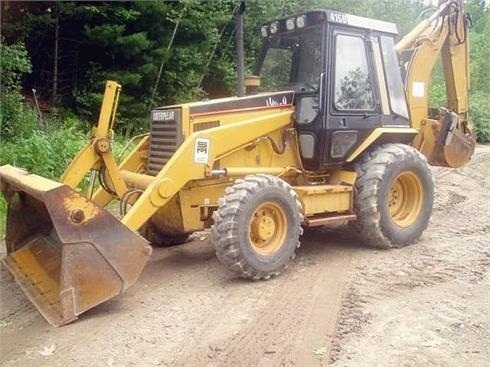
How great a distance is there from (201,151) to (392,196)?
2.59 m

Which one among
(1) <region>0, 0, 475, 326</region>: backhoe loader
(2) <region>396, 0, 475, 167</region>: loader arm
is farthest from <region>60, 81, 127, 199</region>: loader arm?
(2) <region>396, 0, 475, 167</region>: loader arm

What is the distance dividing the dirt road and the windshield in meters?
1.91

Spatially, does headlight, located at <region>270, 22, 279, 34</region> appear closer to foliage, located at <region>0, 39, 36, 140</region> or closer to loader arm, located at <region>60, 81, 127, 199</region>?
loader arm, located at <region>60, 81, 127, 199</region>

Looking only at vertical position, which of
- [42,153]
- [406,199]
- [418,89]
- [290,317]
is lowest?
[290,317]

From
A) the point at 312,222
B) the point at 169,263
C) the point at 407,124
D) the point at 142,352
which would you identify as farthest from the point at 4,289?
the point at 407,124

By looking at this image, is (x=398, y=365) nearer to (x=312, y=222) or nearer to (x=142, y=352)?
(x=142, y=352)

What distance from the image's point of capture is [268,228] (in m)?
5.67

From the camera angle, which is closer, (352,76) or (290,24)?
(352,76)

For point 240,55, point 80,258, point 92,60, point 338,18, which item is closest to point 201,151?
point 80,258

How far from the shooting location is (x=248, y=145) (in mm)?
6172

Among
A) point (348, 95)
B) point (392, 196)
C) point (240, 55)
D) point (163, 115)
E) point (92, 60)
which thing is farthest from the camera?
point (92, 60)

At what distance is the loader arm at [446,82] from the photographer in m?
7.53

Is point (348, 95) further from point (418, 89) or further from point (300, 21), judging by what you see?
point (418, 89)

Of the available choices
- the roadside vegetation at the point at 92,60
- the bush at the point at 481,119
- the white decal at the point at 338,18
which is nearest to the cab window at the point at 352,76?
the white decal at the point at 338,18
